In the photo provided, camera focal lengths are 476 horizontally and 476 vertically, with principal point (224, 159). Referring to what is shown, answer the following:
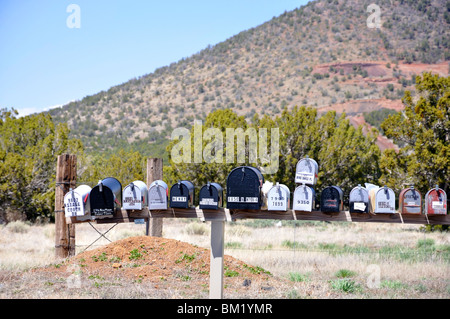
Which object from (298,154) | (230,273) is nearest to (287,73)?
(298,154)

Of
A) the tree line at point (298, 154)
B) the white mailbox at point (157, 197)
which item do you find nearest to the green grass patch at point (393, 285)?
the white mailbox at point (157, 197)

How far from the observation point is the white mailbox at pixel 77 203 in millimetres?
5043

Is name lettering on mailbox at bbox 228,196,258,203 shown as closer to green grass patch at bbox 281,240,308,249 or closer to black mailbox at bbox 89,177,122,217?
black mailbox at bbox 89,177,122,217

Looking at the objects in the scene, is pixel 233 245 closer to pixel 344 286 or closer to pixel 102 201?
pixel 344 286

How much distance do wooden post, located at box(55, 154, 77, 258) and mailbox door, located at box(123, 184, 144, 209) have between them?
232cm

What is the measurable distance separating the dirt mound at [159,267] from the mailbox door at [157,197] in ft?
4.27

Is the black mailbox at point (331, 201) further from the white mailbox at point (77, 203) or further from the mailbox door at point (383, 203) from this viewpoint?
the white mailbox at point (77, 203)

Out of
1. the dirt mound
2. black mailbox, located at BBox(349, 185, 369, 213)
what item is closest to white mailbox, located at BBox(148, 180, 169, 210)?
the dirt mound

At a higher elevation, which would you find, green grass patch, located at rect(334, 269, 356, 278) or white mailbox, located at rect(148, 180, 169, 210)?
white mailbox, located at rect(148, 180, 169, 210)

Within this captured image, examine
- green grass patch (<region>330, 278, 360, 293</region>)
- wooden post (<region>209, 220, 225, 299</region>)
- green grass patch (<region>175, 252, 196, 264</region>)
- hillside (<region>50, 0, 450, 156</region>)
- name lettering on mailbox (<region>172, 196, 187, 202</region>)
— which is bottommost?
green grass patch (<region>330, 278, 360, 293</region>)

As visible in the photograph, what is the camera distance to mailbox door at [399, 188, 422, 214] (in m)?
4.61

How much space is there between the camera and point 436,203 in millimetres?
4613

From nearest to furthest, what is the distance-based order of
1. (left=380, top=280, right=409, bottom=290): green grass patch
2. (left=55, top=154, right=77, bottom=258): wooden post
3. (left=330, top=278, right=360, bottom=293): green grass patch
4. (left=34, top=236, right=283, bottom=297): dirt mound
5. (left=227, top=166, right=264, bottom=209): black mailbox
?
(left=227, top=166, right=264, bottom=209): black mailbox
(left=330, top=278, right=360, bottom=293): green grass patch
(left=380, top=280, right=409, bottom=290): green grass patch
(left=34, top=236, right=283, bottom=297): dirt mound
(left=55, top=154, right=77, bottom=258): wooden post
